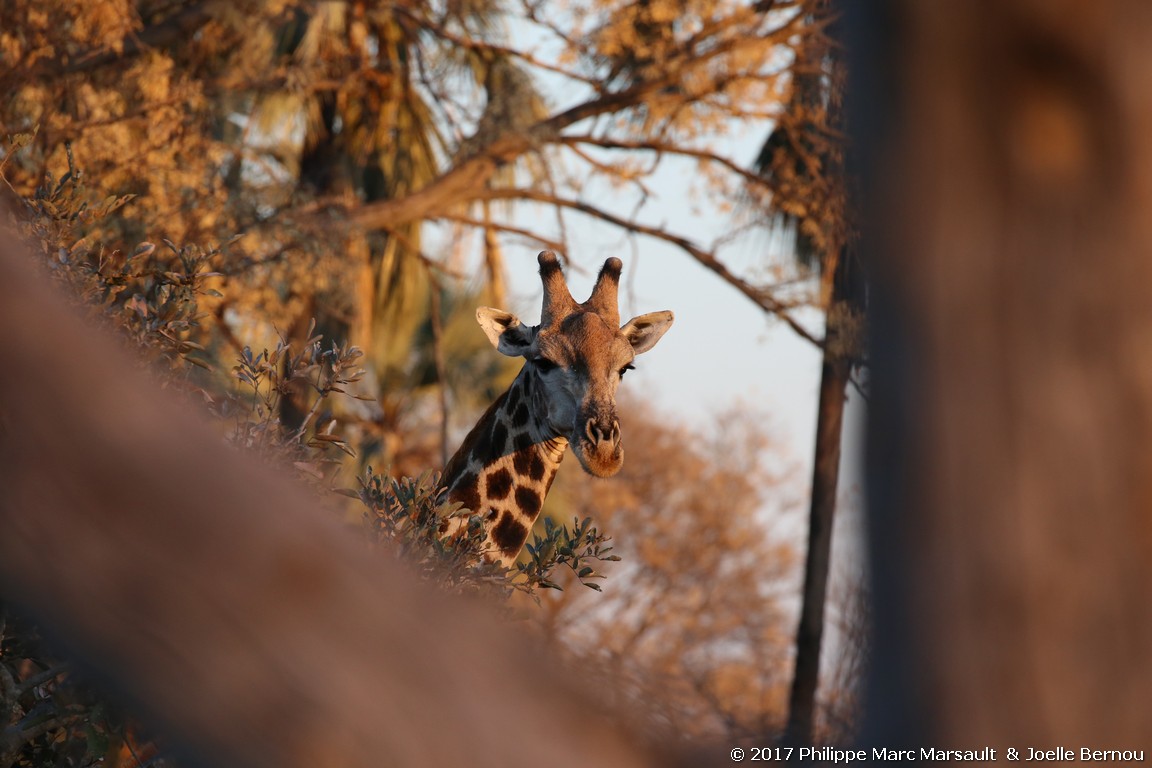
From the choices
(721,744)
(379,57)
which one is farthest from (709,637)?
(721,744)

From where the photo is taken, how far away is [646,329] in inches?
257

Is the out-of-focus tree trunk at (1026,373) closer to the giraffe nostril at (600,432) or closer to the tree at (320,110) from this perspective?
the giraffe nostril at (600,432)

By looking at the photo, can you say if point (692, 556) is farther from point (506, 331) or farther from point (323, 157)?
point (506, 331)

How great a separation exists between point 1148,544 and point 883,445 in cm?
26

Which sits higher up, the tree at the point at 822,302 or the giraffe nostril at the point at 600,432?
the tree at the point at 822,302

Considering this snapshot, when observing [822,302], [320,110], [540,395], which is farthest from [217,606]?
[320,110]

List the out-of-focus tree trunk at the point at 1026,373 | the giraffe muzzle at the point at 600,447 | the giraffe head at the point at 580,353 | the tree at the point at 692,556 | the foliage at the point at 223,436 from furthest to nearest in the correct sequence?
the tree at the point at 692,556
the giraffe head at the point at 580,353
the giraffe muzzle at the point at 600,447
the foliage at the point at 223,436
the out-of-focus tree trunk at the point at 1026,373

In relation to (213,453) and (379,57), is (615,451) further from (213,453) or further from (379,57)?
(379,57)

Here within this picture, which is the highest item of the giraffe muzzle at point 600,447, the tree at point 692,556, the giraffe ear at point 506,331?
the tree at point 692,556

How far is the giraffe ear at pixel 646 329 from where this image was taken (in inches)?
255

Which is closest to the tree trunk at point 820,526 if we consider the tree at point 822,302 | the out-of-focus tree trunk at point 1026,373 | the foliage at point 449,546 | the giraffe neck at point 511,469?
the tree at point 822,302

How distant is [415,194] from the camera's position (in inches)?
523

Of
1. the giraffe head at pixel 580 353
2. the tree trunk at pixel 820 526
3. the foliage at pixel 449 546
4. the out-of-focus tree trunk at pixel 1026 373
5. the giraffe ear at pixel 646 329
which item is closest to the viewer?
the out-of-focus tree trunk at pixel 1026 373

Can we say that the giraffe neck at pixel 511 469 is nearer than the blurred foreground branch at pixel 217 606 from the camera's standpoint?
No
